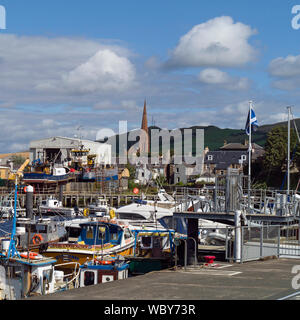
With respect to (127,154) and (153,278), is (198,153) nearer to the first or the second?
(127,154)

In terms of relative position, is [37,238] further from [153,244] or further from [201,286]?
[201,286]

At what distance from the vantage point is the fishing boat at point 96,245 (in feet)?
91.8

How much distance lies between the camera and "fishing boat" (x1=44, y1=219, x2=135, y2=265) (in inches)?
1102

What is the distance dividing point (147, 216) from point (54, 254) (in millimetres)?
25660

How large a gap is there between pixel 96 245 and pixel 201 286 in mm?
14115

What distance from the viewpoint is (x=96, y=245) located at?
29.9m

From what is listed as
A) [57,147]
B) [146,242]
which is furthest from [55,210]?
[57,147]

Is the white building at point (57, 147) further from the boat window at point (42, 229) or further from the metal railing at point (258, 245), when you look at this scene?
the metal railing at point (258, 245)

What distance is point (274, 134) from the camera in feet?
310

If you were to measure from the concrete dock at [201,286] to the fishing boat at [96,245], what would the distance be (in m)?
8.91

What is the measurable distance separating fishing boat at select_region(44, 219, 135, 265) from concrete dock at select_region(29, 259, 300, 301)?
891cm

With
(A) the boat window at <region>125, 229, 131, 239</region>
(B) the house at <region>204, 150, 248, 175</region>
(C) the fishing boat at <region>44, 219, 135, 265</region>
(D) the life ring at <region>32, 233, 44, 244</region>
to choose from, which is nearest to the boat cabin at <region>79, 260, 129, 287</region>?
(C) the fishing boat at <region>44, 219, 135, 265</region>

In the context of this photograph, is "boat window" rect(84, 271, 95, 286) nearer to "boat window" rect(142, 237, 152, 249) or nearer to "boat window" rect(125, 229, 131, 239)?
"boat window" rect(142, 237, 152, 249)
